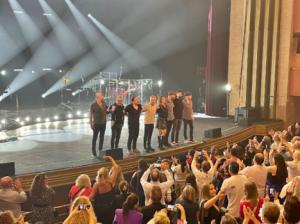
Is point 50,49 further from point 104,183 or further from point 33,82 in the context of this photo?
point 104,183

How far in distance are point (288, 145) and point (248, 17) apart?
386 inches

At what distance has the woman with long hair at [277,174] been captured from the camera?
5312 millimetres

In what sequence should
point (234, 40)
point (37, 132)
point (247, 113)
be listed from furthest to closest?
point (234, 40)
point (247, 113)
point (37, 132)

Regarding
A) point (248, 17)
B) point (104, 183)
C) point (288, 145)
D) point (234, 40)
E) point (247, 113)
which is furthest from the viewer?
point (234, 40)

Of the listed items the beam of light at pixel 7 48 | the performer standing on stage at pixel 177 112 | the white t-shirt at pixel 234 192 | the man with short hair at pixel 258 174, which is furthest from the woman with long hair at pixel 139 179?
the beam of light at pixel 7 48

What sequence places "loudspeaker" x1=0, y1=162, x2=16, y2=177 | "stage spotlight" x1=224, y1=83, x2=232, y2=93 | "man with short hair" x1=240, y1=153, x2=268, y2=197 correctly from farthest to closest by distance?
"stage spotlight" x1=224, y1=83, x2=232, y2=93
"loudspeaker" x1=0, y1=162, x2=16, y2=177
"man with short hair" x1=240, y1=153, x2=268, y2=197

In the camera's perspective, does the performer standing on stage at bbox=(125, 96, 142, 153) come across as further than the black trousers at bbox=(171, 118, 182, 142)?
No

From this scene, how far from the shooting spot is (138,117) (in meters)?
8.76

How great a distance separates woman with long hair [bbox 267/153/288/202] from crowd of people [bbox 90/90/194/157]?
3756 mm

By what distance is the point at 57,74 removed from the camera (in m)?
18.3

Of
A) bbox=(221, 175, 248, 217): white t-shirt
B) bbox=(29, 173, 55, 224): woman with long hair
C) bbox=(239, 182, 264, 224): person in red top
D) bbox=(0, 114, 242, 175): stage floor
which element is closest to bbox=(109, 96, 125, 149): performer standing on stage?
bbox=(0, 114, 242, 175): stage floor

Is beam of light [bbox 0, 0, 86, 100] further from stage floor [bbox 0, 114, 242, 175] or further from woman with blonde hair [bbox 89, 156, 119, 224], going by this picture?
woman with blonde hair [bbox 89, 156, 119, 224]

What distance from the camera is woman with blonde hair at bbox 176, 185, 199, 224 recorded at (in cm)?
398

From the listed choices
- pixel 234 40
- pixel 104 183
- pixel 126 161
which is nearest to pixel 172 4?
pixel 234 40
